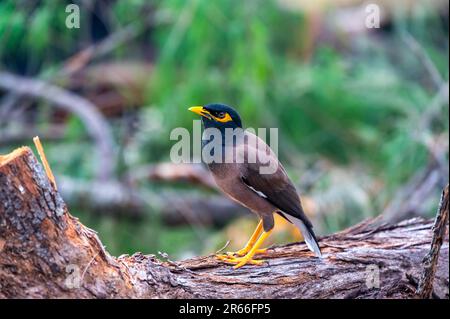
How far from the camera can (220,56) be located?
18.7 feet

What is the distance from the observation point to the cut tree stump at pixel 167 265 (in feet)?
6.98

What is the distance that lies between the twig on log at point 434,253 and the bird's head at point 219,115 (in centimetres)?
87

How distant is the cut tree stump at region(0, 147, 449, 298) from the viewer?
6.98ft

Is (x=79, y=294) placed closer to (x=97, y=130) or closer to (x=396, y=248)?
(x=396, y=248)

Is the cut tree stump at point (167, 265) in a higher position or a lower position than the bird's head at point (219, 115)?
lower

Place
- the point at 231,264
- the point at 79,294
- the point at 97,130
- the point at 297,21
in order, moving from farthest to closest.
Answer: the point at 297,21 → the point at 97,130 → the point at 231,264 → the point at 79,294

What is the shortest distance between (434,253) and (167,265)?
3.39 ft

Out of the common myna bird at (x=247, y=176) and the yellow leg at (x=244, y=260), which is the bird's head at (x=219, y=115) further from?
the yellow leg at (x=244, y=260)

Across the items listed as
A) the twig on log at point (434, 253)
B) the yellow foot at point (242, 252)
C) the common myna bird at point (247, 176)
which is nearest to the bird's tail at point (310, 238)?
the common myna bird at point (247, 176)

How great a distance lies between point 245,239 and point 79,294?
263 cm

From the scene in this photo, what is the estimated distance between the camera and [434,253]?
8.89 feet

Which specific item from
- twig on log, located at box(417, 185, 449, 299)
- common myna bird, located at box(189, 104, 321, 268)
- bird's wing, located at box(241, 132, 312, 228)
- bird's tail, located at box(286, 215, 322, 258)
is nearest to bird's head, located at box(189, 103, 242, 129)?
common myna bird, located at box(189, 104, 321, 268)

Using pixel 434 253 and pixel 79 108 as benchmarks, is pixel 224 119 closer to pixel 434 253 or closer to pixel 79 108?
pixel 434 253

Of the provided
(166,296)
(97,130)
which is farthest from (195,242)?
(166,296)
